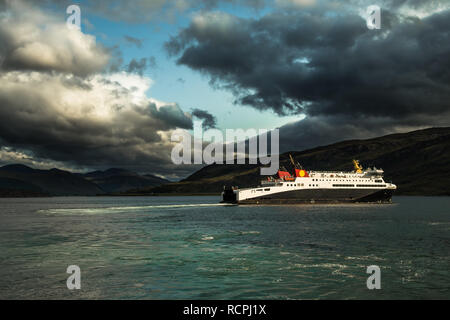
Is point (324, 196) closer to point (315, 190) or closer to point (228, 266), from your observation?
point (315, 190)

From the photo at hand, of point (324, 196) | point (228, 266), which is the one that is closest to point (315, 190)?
point (324, 196)

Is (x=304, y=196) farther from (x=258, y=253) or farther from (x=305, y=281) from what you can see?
(x=305, y=281)

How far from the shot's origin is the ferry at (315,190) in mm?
117062

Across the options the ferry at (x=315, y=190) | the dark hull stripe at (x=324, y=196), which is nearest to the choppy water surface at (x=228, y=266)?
the ferry at (x=315, y=190)

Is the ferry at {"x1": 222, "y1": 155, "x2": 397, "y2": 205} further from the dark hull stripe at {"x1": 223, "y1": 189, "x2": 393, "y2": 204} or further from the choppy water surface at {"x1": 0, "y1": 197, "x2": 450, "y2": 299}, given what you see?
the choppy water surface at {"x1": 0, "y1": 197, "x2": 450, "y2": 299}

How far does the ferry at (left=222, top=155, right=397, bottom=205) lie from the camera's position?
117 meters

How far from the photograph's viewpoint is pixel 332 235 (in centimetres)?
4566

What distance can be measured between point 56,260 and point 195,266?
40.2ft

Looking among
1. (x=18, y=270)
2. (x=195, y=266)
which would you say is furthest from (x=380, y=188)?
(x=18, y=270)

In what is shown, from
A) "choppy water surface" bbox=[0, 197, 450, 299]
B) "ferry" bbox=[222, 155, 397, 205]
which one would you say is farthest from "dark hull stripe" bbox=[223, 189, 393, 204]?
"choppy water surface" bbox=[0, 197, 450, 299]

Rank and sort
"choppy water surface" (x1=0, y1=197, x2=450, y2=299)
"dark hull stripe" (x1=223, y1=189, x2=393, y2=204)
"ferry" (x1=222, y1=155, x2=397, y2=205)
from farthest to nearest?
"dark hull stripe" (x1=223, y1=189, x2=393, y2=204), "ferry" (x1=222, y1=155, x2=397, y2=205), "choppy water surface" (x1=0, y1=197, x2=450, y2=299)
